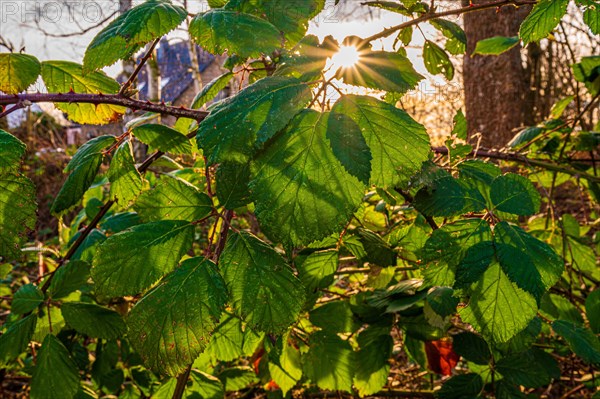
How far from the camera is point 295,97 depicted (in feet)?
1.69

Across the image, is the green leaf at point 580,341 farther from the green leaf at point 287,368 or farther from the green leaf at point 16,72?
the green leaf at point 16,72

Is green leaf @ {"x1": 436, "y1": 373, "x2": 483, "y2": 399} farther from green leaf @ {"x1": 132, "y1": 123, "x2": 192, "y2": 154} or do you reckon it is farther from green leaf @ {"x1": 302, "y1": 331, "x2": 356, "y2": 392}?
green leaf @ {"x1": 132, "y1": 123, "x2": 192, "y2": 154}

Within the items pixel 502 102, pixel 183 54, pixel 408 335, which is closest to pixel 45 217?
pixel 502 102

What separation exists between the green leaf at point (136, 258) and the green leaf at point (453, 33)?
2.12 feet

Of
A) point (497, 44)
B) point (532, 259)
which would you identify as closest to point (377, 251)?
point (532, 259)

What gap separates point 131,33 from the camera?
638 mm

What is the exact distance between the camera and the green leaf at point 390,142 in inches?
20.5

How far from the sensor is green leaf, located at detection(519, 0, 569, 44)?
0.72 m

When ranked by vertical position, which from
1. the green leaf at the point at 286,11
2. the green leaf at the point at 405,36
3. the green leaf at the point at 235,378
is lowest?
the green leaf at the point at 235,378

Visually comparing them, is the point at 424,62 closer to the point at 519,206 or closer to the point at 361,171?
the point at 519,206

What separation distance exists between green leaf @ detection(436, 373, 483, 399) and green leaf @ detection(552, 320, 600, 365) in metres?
0.23

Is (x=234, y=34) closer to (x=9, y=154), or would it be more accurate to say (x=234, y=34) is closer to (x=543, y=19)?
(x=9, y=154)

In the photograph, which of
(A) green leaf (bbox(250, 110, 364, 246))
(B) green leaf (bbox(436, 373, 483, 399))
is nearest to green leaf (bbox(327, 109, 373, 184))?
(A) green leaf (bbox(250, 110, 364, 246))

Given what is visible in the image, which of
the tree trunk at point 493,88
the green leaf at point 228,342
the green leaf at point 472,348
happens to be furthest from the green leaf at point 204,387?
the tree trunk at point 493,88
